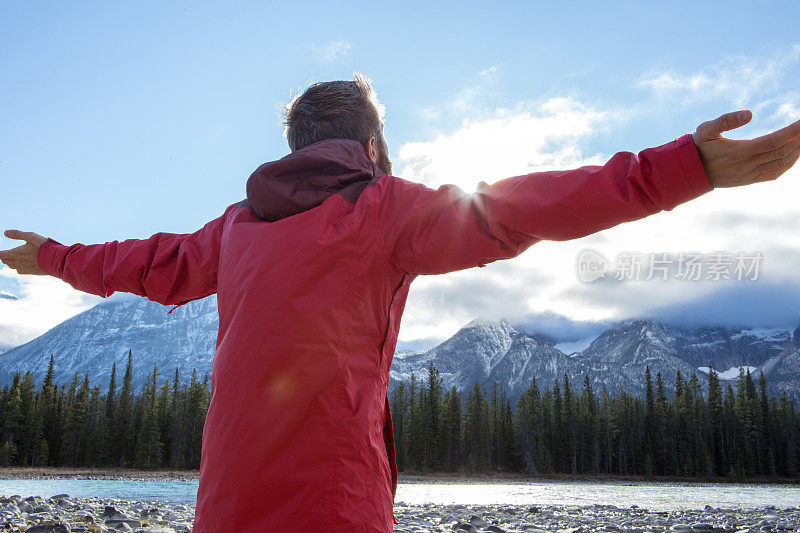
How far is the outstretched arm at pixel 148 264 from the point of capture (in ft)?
7.75

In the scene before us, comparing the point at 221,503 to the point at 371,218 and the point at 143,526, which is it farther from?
the point at 143,526

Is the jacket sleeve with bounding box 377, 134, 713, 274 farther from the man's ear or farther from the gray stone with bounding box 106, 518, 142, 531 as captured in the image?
the gray stone with bounding box 106, 518, 142, 531

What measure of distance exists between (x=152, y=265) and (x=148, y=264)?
0.06 meters

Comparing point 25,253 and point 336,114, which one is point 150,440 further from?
point 336,114

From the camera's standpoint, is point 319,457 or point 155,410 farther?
point 155,410

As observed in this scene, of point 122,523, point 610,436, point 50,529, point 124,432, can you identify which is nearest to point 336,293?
point 50,529

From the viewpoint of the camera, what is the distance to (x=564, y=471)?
74812 mm

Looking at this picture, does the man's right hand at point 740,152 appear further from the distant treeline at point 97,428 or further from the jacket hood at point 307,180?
the distant treeline at point 97,428

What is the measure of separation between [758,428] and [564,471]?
26621 mm

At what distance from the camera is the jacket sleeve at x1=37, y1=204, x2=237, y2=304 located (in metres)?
2.36

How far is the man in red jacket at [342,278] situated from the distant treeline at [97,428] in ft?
240

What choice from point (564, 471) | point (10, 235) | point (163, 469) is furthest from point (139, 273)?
point (564, 471)

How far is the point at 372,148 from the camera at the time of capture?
2193 mm

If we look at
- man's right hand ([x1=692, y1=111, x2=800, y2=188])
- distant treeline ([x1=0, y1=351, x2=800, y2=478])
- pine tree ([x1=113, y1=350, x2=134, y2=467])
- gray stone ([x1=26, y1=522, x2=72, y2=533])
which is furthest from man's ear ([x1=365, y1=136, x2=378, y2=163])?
pine tree ([x1=113, y1=350, x2=134, y2=467])
